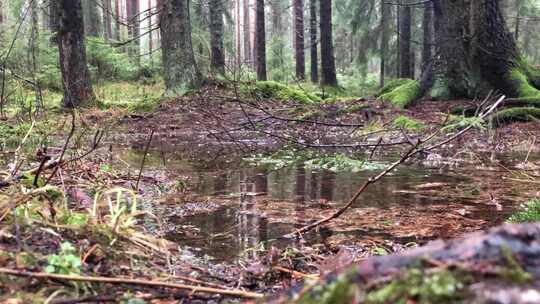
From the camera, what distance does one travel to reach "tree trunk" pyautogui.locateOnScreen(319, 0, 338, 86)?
2133 cm

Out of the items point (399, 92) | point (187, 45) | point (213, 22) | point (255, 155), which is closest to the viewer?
point (255, 155)

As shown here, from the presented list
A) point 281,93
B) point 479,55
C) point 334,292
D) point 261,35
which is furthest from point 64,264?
point 261,35

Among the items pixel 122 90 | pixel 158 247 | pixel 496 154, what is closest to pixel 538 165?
pixel 496 154

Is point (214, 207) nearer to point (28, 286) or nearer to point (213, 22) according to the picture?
point (28, 286)

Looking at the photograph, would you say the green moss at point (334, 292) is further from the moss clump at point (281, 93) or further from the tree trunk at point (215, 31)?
the tree trunk at point (215, 31)

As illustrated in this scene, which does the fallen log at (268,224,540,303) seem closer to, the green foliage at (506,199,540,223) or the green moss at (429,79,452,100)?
the green foliage at (506,199,540,223)

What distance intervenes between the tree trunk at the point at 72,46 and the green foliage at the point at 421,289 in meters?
12.3

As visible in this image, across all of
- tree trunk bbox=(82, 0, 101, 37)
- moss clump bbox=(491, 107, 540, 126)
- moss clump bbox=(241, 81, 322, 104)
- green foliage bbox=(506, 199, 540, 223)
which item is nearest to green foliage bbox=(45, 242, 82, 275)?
green foliage bbox=(506, 199, 540, 223)

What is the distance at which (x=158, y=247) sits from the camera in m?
2.28

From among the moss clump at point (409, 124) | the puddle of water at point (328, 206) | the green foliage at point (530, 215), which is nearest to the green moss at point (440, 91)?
the moss clump at point (409, 124)

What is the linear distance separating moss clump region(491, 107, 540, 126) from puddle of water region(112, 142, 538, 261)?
11.9ft

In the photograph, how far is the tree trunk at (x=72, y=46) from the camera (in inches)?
486

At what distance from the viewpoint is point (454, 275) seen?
1.06 m

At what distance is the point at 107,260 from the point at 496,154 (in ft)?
21.6
